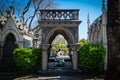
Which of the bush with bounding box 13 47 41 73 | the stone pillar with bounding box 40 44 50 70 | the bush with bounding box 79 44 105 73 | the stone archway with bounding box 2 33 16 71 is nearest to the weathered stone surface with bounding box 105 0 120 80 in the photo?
the bush with bounding box 79 44 105 73

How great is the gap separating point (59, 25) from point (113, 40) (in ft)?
48.3

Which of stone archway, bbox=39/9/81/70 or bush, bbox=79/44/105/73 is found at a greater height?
stone archway, bbox=39/9/81/70

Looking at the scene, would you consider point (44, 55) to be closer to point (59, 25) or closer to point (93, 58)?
point (59, 25)

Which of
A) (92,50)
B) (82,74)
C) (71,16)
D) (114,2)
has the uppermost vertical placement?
(71,16)

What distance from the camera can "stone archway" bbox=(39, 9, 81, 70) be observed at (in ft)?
63.1

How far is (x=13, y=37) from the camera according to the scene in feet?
72.7

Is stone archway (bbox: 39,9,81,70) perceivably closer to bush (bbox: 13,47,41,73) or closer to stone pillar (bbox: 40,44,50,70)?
stone pillar (bbox: 40,44,50,70)

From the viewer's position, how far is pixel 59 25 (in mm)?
19375

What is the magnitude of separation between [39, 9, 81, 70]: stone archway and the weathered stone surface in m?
14.2

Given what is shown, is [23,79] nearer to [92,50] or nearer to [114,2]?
[92,50]

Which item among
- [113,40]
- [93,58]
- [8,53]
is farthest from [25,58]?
[113,40]

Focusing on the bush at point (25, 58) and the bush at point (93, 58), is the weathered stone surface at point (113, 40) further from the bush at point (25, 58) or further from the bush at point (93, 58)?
the bush at point (25, 58)

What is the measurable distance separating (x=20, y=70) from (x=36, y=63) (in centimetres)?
149

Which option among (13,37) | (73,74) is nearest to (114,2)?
(73,74)
